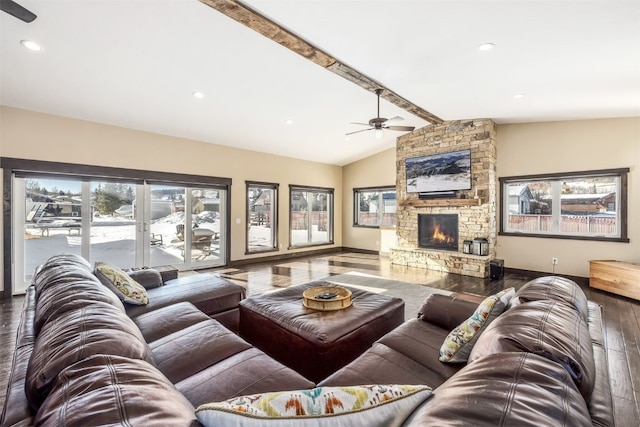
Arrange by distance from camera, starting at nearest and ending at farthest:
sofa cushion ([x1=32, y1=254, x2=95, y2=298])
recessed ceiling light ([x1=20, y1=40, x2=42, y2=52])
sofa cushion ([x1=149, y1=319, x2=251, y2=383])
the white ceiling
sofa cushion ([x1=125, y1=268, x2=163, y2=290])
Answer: sofa cushion ([x1=149, y1=319, x2=251, y2=383]) → sofa cushion ([x1=32, y1=254, x2=95, y2=298]) → the white ceiling → recessed ceiling light ([x1=20, y1=40, x2=42, y2=52]) → sofa cushion ([x1=125, y1=268, x2=163, y2=290])

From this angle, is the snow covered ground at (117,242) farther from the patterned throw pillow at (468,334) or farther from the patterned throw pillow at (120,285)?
the patterned throw pillow at (468,334)

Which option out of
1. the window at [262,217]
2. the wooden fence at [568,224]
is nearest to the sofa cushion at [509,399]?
the wooden fence at [568,224]

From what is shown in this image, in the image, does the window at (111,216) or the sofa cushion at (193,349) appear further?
the window at (111,216)

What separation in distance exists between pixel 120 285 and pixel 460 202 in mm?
6051

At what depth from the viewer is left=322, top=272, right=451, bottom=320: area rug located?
14.4 feet

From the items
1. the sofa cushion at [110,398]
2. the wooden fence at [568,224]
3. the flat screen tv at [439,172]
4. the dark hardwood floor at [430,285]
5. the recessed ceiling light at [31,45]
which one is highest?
the recessed ceiling light at [31,45]

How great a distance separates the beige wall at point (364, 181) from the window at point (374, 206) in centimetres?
15

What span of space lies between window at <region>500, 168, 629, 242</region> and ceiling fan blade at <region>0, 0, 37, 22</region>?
7.42 metres

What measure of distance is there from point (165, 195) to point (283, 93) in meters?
3.37

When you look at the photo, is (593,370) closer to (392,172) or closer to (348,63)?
(348,63)

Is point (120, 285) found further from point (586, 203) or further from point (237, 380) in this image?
point (586, 203)

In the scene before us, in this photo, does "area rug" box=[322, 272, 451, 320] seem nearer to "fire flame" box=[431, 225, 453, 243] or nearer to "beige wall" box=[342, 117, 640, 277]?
"fire flame" box=[431, 225, 453, 243]

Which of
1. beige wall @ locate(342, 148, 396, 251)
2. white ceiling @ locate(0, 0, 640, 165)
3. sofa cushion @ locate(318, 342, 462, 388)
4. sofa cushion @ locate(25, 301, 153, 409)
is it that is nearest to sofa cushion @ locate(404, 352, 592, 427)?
sofa cushion @ locate(318, 342, 462, 388)

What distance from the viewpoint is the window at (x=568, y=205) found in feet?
16.8
